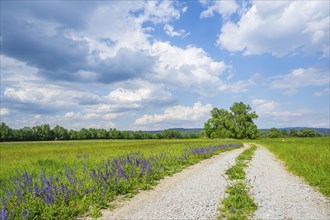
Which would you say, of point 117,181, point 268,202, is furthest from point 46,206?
point 268,202

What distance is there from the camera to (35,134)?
123 meters

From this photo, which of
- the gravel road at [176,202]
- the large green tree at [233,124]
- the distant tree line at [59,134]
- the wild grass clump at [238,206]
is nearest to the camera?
the wild grass clump at [238,206]

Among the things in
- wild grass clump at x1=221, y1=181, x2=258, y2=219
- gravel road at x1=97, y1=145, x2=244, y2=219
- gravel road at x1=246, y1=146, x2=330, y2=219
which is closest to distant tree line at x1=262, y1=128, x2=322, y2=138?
gravel road at x1=246, y1=146, x2=330, y2=219

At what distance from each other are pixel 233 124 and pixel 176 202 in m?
89.2

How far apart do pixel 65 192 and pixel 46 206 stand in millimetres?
824

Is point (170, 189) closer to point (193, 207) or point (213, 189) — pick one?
point (213, 189)

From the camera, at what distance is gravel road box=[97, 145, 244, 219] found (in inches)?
238

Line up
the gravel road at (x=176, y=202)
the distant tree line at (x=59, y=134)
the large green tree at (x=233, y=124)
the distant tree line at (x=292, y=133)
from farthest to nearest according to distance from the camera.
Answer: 1. the distant tree line at (x=292, y=133)
2. the distant tree line at (x=59, y=134)
3. the large green tree at (x=233, y=124)
4. the gravel road at (x=176, y=202)

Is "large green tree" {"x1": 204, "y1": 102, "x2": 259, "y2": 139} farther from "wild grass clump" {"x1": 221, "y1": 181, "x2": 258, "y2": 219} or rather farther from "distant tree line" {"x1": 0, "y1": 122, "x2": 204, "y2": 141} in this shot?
"wild grass clump" {"x1": 221, "y1": 181, "x2": 258, "y2": 219}

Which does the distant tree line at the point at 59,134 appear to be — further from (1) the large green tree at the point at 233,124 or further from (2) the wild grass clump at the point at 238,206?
(2) the wild grass clump at the point at 238,206

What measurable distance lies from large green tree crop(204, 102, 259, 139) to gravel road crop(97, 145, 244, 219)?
8563cm

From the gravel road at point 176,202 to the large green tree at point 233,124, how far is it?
85626mm

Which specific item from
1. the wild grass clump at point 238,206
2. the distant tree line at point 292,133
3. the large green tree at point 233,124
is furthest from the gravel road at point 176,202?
the distant tree line at point 292,133

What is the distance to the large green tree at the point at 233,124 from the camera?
91.4 metres
